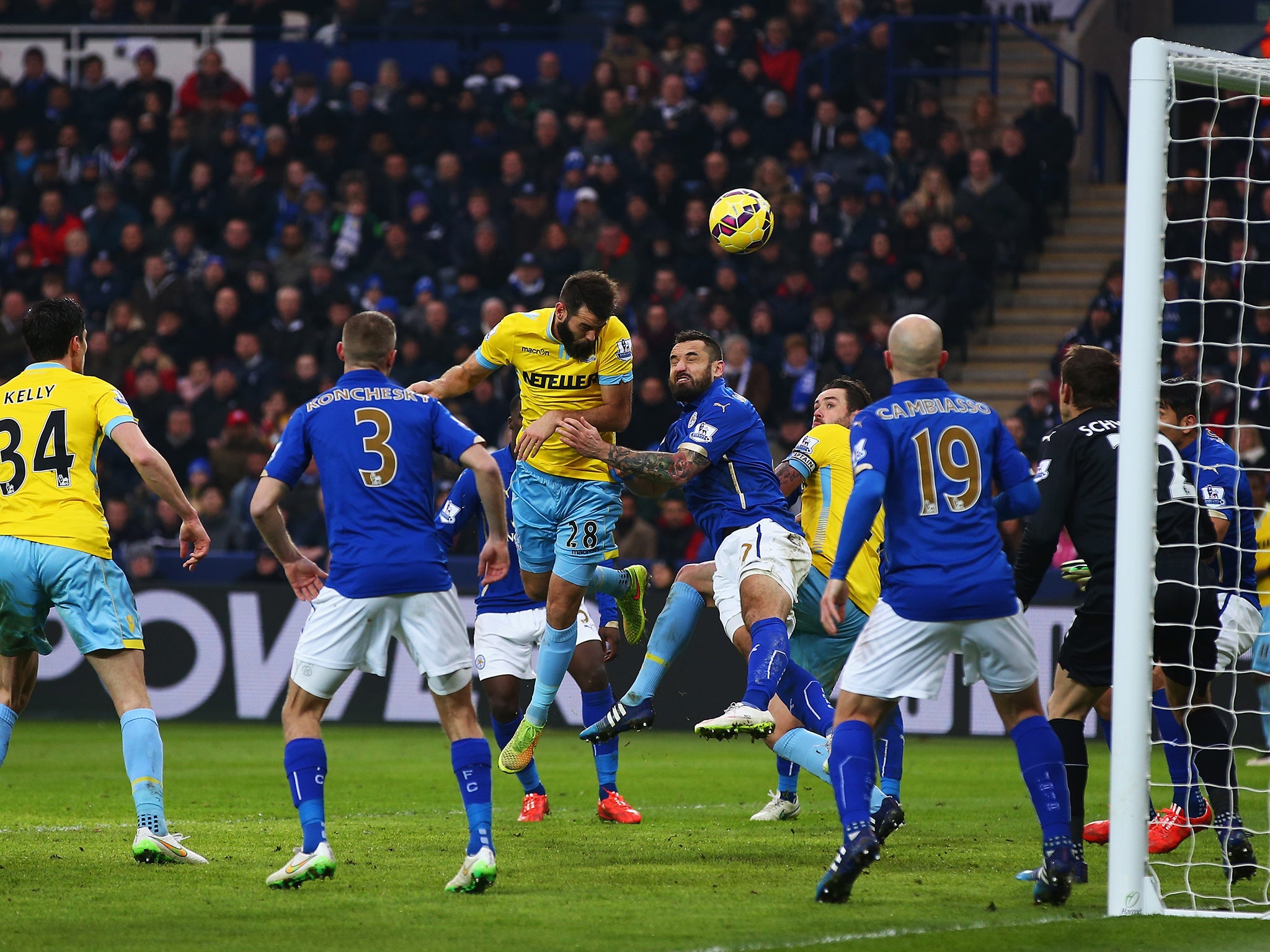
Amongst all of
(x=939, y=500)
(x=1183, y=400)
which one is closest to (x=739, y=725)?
(x=939, y=500)

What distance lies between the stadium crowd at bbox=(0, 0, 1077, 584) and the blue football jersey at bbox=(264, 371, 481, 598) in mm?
8866

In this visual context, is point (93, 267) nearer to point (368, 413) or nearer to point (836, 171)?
point (836, 171)

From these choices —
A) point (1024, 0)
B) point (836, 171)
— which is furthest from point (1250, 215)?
point (1024, 0)

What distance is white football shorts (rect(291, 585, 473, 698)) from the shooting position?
6355 millimetres

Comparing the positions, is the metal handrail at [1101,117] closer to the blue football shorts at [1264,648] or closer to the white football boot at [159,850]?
the blue football shorts at [1264,648]

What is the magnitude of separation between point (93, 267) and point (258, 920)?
15107 mm

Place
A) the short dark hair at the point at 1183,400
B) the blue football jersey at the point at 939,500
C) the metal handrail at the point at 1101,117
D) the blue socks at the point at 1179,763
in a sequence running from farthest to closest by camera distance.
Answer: the metal handrail at the point at 1101,117
the blue socks at the point at 1179,763
the short dark hair at the point at 1183,400
the blue football jersey at the point at 939,500

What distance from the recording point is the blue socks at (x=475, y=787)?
20.8 feet

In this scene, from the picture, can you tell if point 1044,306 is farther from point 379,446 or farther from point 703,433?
point 379,446

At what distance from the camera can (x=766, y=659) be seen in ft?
26.1

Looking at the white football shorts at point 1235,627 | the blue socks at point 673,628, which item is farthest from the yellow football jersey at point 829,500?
the white football shorts at point 1235,627

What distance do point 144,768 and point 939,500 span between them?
3.65 m

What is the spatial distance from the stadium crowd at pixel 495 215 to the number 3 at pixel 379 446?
8920 millimetres

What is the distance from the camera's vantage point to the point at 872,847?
6027 mm
